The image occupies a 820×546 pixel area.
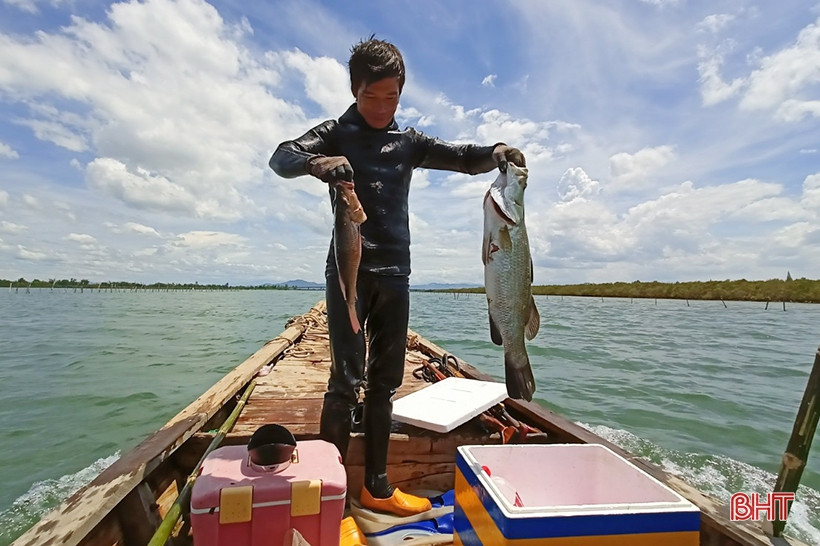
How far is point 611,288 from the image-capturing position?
8925 cm

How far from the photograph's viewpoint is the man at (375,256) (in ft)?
9.21

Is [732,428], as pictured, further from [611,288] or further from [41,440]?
[611,288]

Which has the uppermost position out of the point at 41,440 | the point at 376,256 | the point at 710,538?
the point at 376,256

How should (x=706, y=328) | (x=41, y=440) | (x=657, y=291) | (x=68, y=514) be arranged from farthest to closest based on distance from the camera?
(x=657, y=291) → (x=706, y=328) → (x=41, y=440) → (x=68, y=514)

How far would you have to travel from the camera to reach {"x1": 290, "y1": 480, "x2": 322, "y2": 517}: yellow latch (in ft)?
6.57

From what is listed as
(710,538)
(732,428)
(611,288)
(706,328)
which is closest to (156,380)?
(710,538)

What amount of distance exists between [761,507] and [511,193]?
2258 millimetres

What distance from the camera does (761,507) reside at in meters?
2.40

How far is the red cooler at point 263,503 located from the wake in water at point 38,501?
3833mm

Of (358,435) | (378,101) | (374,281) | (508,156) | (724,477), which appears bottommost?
(724,477)

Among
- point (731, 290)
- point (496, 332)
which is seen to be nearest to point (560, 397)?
point (496, 332)

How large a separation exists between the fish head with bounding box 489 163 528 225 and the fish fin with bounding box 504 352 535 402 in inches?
29.4

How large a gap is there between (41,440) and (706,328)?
27.3 metres

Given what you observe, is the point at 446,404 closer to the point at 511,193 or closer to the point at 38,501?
the point at 511,193
